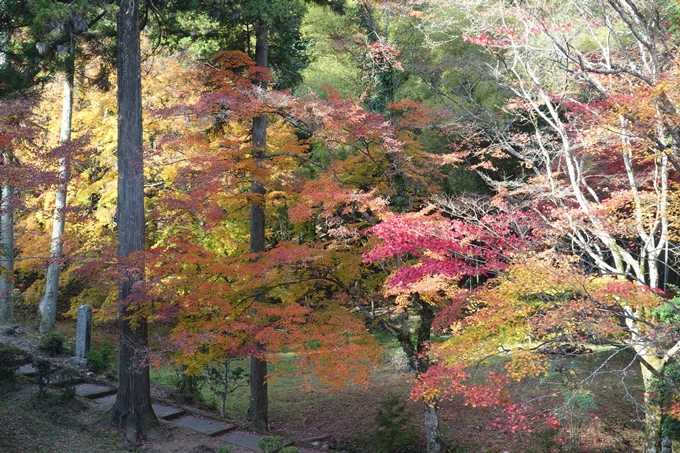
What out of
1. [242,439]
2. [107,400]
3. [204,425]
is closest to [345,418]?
[242,439]

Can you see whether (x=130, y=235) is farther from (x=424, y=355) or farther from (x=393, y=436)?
(x=393, y=436)

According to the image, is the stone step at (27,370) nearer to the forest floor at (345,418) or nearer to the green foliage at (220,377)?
the forest floor at (345,418)

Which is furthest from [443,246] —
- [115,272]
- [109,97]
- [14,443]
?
[109,97]

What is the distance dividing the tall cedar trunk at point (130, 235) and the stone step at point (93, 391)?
1399mm

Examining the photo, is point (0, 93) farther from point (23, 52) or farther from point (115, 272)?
point (115, 272)

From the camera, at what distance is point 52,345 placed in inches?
460

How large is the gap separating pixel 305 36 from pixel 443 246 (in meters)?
19.4

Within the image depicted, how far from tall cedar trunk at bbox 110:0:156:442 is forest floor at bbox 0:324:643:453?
0.42 m

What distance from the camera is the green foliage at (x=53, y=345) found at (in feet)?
38.2

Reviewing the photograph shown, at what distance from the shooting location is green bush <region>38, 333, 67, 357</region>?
38.2 feet

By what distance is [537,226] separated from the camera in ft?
34.4

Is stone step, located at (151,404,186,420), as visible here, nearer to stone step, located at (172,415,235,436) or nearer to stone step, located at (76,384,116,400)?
stone step, located at (172,415,235,436)

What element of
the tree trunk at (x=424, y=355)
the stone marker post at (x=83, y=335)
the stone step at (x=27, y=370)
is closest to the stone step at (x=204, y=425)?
the stone step at (x=27, y=370)

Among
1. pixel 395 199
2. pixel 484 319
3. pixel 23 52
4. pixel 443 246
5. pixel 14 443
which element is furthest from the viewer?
pixel 395 199
